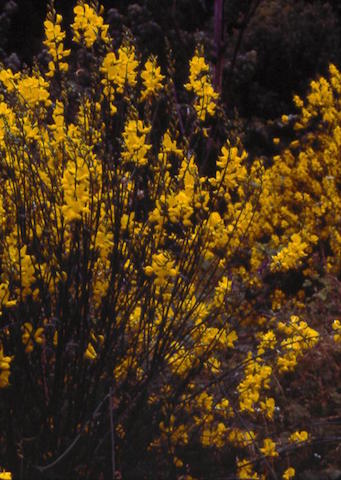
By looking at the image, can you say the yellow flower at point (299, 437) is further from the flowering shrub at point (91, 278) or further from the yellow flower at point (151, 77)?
the yellow flower at point (151, 77)

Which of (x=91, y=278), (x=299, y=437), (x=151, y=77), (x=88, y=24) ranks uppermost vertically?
(x=88, y=24)

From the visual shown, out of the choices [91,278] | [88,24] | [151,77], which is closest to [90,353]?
[91,278]

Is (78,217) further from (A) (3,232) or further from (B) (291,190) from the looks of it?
(B) (291,190)

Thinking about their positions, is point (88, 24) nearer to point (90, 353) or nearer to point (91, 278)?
point (91, 278)

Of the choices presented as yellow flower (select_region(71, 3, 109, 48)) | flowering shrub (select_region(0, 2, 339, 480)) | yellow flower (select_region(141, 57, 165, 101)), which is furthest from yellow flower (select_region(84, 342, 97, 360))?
yellow flower (select_region(71, 3, 109, 48))

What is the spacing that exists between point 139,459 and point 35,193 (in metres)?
1.05

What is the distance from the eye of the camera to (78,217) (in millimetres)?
2266

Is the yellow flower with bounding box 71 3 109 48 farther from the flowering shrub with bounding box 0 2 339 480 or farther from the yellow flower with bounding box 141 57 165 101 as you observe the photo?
the yellow flower with bounding box 141 57 165 101

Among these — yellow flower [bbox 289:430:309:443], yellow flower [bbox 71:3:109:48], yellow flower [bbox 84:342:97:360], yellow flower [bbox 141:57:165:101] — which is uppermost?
yellow flower [bbox 71:3:109:48]

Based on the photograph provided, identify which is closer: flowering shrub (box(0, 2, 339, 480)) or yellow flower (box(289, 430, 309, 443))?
flowering shrub (box(0, 2, 339, 480))

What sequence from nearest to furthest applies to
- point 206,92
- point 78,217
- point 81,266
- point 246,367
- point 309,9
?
point 78,217 → point 81,266 → point 206,92 → point 246,367 → point 309,9

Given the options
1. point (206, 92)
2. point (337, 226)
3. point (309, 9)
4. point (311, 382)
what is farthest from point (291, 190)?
point (309, 9)

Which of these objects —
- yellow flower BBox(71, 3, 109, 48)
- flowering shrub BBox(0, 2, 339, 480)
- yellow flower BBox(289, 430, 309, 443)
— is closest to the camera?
flowering shrub BBox(0, 2, 339, 480)

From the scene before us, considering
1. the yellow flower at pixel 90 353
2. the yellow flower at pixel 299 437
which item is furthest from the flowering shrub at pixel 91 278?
the yellow flower at pixel 299 437
